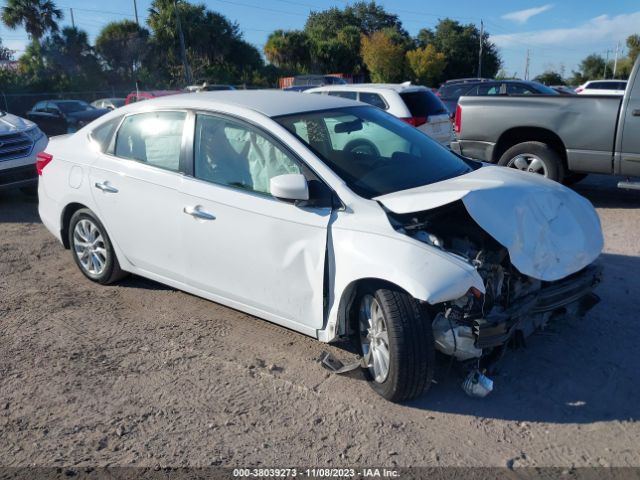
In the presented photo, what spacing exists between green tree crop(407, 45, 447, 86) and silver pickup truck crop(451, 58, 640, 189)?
1736 inches

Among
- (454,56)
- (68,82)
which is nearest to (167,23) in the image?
(68,82)

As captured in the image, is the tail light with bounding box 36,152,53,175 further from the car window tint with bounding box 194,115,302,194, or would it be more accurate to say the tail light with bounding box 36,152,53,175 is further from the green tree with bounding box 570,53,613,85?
the green tree with bounding box 570,53,613,85

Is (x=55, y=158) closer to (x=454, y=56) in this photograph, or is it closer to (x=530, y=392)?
(x=530, y=392)

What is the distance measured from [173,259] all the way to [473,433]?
250cm

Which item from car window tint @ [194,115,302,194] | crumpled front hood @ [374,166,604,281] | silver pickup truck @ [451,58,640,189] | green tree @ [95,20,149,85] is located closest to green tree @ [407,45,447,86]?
green tree @ [95,20,149,85]

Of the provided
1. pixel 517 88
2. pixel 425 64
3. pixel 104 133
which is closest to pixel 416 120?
pixel 104 133

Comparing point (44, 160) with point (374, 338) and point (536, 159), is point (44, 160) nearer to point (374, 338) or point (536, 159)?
point (374, 338)

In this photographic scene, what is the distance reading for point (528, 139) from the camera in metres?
8.58

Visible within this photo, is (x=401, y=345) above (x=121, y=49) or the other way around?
the other way around

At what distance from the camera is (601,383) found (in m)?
3.71

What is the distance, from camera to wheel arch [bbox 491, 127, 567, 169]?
827 cm

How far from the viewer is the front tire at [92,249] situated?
17.2ft

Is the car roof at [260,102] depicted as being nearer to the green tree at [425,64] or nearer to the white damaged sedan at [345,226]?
the white damaged sedan at [345,226]

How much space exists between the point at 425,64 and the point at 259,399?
5043cm
